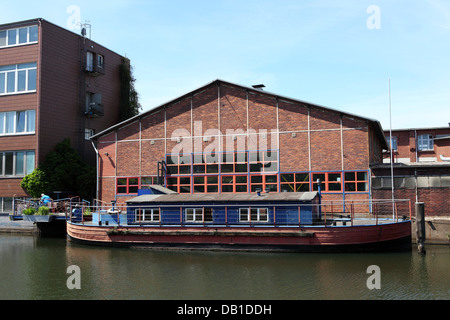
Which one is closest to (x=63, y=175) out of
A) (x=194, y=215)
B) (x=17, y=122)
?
(x=17, y=122)

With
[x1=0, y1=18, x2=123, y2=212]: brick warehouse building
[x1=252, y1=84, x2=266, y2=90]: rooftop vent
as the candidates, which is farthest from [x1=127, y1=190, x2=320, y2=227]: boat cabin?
[x1=0, y1=18, x2=123, y2=212]: brick warehouse building

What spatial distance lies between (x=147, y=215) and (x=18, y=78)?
18.6 m

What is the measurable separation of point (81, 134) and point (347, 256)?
2587 cm

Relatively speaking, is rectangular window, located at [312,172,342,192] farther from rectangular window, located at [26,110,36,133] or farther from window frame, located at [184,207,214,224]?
rectangular window, located at [26,110,36,133]

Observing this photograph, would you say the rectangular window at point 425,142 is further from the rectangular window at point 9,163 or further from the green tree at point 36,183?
the rectangular window at point 9,163

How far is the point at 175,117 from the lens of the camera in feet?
99.3

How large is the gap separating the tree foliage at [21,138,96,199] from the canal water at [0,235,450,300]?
1054cm

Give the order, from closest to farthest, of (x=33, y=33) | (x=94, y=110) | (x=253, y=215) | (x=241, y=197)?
1. (x=253, y=215)
2. (x=241, y=197)
3. (x=33, y=33)
4. (x=94, y=110)

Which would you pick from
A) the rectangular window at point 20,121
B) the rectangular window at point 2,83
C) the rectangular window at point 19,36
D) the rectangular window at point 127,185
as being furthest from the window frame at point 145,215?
the rectangular window at point 2,83

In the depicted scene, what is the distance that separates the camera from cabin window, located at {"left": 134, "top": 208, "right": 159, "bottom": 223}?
75.9ft

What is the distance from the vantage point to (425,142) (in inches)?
1790

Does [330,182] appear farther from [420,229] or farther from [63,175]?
[63,175]

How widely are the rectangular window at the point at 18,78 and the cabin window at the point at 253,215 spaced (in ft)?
69.1
